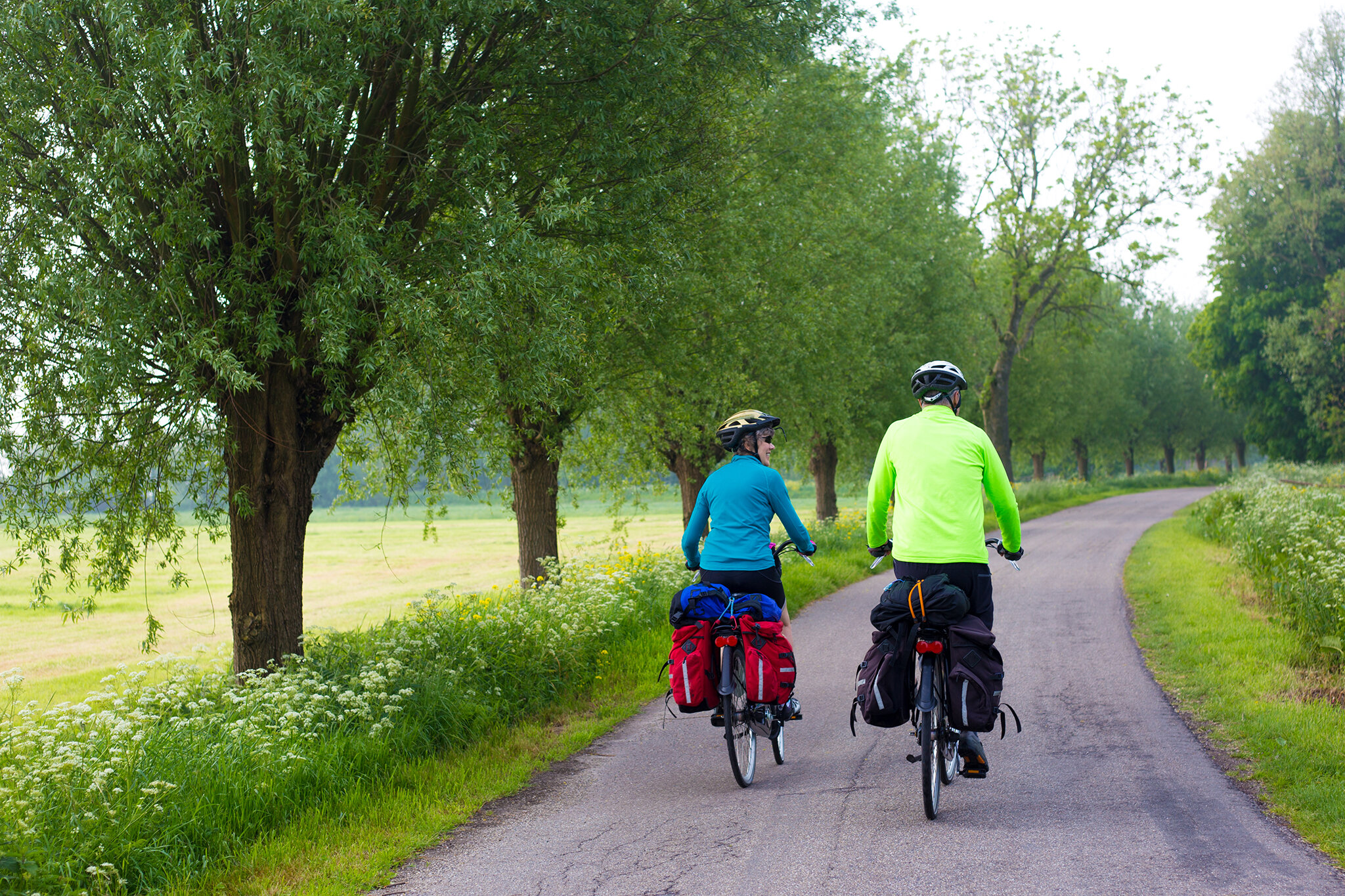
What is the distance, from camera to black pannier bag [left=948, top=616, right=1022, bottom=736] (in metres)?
5.10

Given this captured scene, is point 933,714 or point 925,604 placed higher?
point 925,604

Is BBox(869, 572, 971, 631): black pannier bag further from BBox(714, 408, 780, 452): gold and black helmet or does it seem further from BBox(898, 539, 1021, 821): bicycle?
BBox(714, 408, 780, 452): gold and black helmet

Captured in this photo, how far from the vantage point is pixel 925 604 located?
5137mm

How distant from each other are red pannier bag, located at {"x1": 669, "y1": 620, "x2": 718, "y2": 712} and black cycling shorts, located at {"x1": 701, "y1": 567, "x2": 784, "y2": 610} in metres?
0.30

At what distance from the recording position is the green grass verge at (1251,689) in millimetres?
Answer: 5293

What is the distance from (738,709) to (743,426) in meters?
1.75

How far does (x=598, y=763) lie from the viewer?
6.64m

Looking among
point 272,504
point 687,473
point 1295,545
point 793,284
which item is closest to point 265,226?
point 272,504

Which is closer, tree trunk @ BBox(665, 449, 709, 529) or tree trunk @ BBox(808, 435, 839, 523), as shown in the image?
tree trunk @ BBox(665, 449, 709, 529)

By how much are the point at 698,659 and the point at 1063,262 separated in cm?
3310

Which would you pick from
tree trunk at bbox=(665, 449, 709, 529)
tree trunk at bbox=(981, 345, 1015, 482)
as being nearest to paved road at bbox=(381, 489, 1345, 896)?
tree trunk at bbox=(665, 449, 709, 529)

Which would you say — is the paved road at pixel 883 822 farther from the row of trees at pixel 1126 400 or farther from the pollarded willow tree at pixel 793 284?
the row of trees at pixel 1126 400

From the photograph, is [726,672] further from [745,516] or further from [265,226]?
[265,226]

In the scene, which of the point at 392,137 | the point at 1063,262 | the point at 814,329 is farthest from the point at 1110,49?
the point at 392,137
